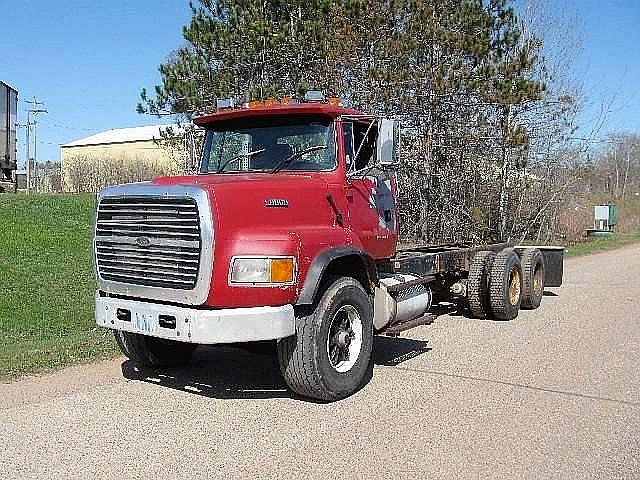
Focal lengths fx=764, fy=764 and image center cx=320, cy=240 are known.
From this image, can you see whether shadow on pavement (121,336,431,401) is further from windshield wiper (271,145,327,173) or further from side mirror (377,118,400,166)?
side mirror (377,118,400,166)

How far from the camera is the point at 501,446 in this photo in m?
5.52

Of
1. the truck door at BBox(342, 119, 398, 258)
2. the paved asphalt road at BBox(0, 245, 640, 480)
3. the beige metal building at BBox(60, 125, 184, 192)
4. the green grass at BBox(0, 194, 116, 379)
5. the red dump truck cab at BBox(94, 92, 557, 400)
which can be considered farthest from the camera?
the beige metal building at BBox(60, 125, 184, 192)

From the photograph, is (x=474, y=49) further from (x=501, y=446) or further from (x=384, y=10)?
(x=501, y=446)

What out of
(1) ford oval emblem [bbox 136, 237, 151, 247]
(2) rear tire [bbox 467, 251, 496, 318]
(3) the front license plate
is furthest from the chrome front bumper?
(2) rear tire [bbox 467, 251, 496, 318]

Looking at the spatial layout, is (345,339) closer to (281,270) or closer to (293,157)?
(281,270)

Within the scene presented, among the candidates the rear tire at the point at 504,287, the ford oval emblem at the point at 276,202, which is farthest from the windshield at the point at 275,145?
the rear tire at the point at 504,287

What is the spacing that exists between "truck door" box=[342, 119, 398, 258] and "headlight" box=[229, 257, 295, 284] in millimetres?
1441

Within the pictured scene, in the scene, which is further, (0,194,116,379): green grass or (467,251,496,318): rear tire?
(467,251,496,318): rear tire

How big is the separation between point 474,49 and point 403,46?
84.7 inches

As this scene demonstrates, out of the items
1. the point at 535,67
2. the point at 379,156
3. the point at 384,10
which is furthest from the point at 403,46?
the point at 379,156

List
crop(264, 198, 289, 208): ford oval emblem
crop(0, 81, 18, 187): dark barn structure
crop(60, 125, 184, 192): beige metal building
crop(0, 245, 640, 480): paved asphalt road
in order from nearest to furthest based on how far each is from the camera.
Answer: crop(0, 245, 640, 480): paved asphalt road
crop(264, 198, 289, 208): ford oval emblem
crop(0, 81, 18, 187): dark barn structure
crop(60, 125, 184, 192): beige metal building

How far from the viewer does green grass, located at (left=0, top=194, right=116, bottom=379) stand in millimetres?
8391

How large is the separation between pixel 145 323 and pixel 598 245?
2506cm

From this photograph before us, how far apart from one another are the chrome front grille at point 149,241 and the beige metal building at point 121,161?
17.0 m
